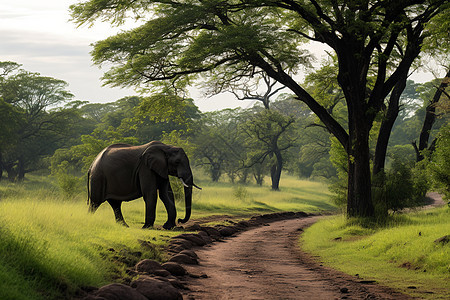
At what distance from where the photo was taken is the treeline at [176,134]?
2516cm

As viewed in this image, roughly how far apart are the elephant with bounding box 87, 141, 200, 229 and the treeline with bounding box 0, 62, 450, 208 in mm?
6731

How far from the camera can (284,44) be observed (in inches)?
792

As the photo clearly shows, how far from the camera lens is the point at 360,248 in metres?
13.0

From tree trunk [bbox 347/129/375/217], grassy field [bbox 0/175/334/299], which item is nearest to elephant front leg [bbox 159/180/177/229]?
grassy field [bbox 0/175/334/299]

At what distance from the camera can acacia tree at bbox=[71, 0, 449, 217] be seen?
56.7 feet

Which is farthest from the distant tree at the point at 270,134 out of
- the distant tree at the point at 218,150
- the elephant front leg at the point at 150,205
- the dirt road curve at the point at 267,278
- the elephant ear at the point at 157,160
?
the dirt road curve at the point at 267,278

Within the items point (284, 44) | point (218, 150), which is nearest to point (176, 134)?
point (284, 44)

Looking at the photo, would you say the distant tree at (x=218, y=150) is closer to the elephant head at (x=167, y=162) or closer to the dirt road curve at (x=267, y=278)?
the elephant head at (x=167, y=162)

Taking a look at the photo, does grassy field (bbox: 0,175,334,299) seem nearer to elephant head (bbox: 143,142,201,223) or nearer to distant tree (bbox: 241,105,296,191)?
elephant head (bbox: 143,142,201,223)

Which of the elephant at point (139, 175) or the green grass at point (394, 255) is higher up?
the elephant at point (139, 175)

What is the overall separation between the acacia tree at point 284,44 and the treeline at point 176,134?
8.13 ft

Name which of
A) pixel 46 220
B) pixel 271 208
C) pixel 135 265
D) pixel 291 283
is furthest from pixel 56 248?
pixel 271 208

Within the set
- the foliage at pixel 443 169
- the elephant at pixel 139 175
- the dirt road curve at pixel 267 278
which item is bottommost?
the dirt road curve at pixel 267 278

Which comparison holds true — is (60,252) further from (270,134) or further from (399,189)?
(270,134)
